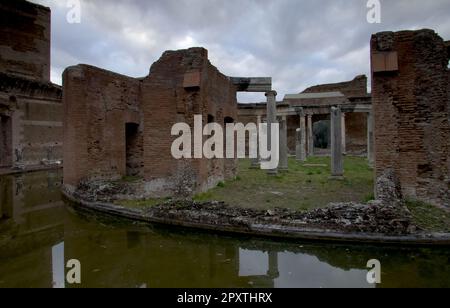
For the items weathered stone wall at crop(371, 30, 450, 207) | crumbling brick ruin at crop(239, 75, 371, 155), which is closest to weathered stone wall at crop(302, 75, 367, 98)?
crumbling brick ruin at crop(239, 75, 371, 155)

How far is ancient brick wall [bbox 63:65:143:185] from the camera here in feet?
36.0

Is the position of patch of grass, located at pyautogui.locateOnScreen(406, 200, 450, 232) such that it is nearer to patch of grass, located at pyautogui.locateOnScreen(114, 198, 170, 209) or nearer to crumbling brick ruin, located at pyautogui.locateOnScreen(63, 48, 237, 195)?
crumbling brick ruin, located at pyautogui.locateOnScreen(63, 48, 237, 195)

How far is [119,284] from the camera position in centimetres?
418

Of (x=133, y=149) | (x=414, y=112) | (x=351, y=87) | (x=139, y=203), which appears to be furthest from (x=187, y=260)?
(x=351, y=87)

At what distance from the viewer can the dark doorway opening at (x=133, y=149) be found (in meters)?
13.4

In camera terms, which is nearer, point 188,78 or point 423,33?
point 423,33

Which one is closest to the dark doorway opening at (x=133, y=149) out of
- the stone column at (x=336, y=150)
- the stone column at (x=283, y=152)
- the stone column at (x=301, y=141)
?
the stone column at (x=283, y=152)

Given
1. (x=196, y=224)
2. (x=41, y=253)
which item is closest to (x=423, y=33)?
(x=196, y=224)

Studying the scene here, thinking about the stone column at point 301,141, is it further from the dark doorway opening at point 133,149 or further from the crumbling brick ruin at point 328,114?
the dark doorway opening at point 133,149

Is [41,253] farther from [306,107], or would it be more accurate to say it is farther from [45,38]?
[45,38]

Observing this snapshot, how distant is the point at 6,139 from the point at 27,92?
3321 mm

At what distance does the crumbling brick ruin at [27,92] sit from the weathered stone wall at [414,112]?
65.1 feet
